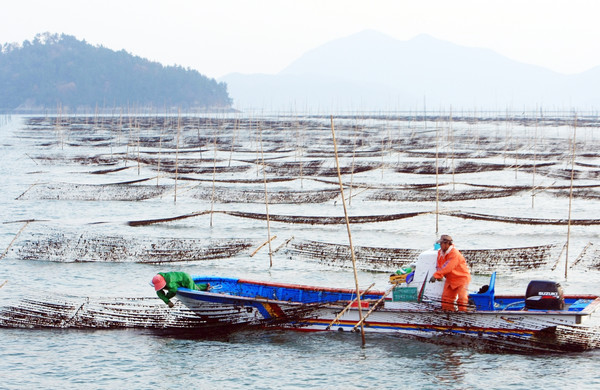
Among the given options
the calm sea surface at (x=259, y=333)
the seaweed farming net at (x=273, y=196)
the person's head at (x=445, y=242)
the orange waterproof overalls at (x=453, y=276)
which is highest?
the person's head at (x=445, y=242)

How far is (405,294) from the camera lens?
33.1 feet

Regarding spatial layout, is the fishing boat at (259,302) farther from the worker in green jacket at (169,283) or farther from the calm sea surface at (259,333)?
the calm sea surface at (259,333)

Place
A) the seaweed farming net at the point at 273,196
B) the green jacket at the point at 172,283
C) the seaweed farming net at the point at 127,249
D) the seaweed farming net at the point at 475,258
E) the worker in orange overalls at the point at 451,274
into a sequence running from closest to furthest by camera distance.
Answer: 1. the worker in orange overalls at the point at 451,274
2. the green jacket at the point at 172,283
3. the seaweed farming net at the point at 475,258
4. the seaweed farming net at the point at 127,249
5. the seaweed farming net at the point at 273,196

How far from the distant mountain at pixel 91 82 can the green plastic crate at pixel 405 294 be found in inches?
5512

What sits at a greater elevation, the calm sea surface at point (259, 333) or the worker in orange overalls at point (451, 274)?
the worker in orange overalls at point (451, 274)

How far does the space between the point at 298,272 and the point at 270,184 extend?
14.2m

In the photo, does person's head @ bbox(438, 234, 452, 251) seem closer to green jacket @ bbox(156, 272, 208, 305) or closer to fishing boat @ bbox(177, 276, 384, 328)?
fishing boat @ bbox(177, 276, 384, 328)

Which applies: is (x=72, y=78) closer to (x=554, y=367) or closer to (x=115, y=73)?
(x=115, y=73)

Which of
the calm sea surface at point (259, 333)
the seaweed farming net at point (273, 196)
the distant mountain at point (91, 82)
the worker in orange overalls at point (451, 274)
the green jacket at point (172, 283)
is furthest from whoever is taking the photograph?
the distant mountain at point (91, 82)

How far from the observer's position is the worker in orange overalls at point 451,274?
31.2 ft

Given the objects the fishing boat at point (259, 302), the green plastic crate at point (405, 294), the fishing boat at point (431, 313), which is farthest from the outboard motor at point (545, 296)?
the fishing boat at point (259, 302)

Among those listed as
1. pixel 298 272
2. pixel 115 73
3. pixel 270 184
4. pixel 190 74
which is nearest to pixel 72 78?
pixel 115 73

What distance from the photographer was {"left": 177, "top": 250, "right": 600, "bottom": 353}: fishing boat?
9805 mm

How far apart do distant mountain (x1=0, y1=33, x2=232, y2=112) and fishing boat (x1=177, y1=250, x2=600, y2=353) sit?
139 metres
